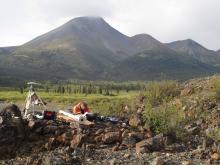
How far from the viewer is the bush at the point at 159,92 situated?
4224 cm

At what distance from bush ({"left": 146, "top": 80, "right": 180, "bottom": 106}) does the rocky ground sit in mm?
14571

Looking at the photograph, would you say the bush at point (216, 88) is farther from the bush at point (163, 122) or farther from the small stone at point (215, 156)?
the small stone at point (215, 156)

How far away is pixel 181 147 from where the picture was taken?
24.2 metres

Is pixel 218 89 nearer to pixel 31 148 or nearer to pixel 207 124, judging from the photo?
pixel 207 124

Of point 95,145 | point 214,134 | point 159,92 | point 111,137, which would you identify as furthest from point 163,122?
point 159,92

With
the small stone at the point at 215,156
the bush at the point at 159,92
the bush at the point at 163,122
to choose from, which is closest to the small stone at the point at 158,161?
the small stone at the point at 215,156

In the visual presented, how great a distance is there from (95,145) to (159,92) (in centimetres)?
1994

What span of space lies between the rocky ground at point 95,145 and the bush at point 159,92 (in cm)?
1457

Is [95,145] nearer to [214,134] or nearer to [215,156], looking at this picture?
[215,156]

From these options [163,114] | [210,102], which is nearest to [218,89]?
[210,102]

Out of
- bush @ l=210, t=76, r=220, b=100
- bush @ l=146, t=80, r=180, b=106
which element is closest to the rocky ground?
bush @ l=210, t=76, r=220, b=100

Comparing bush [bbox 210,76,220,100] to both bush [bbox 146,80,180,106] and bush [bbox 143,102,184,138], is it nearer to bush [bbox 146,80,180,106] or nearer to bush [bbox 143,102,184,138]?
bush [bbox 146,80,180,106]

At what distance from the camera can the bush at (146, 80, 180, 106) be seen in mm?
42237

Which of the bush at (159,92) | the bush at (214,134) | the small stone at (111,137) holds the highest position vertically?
the bush at (159,92)
